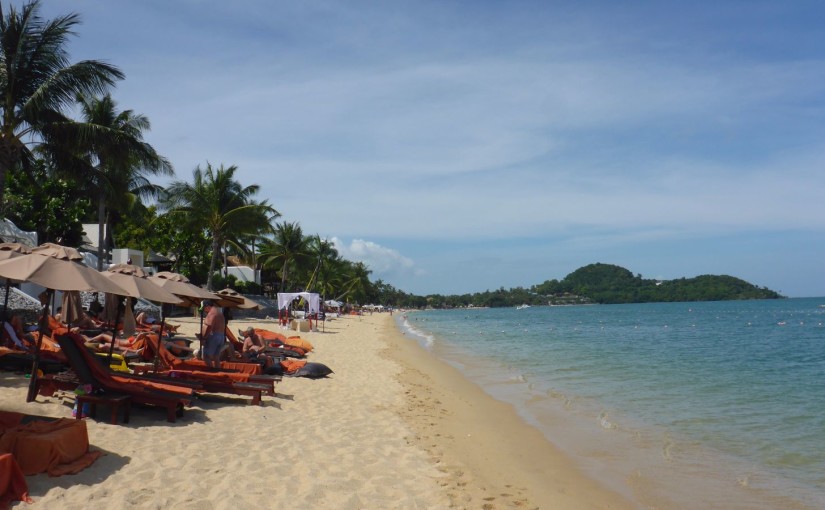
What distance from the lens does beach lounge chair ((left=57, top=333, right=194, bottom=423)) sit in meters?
6.50

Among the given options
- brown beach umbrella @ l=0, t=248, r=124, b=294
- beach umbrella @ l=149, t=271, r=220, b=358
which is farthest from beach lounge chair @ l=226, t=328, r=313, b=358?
brown beach umbrella @ l=0, t=248, r=124, b=294

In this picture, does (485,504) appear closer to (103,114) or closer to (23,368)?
(23,368)

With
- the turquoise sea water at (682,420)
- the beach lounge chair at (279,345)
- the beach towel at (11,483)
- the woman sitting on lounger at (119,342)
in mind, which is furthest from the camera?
the beach lounge chair at (279,345)

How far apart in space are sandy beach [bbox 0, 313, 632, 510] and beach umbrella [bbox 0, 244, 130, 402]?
58.0 inches

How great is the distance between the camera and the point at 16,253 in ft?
20.9

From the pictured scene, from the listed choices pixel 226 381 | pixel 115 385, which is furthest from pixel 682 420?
pixel 115 385

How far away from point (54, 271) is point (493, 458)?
17.9 feet

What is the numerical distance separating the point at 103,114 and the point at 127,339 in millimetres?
17471

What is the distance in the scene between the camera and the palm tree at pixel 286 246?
1854 inches

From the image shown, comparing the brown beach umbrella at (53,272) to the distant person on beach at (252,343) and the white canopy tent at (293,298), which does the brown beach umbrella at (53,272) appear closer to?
the distant person on beach at (252,343)

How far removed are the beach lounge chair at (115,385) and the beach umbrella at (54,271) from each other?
0.50 metres

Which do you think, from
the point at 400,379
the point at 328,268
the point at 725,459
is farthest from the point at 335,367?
the point at 328,268

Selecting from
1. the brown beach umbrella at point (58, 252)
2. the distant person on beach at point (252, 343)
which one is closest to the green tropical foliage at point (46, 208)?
the distant person on beach at point (252, 343)

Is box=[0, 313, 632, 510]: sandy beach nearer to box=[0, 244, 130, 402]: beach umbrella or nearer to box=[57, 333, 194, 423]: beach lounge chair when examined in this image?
box=[57, 333, 194, 423]: beach lounge chair
